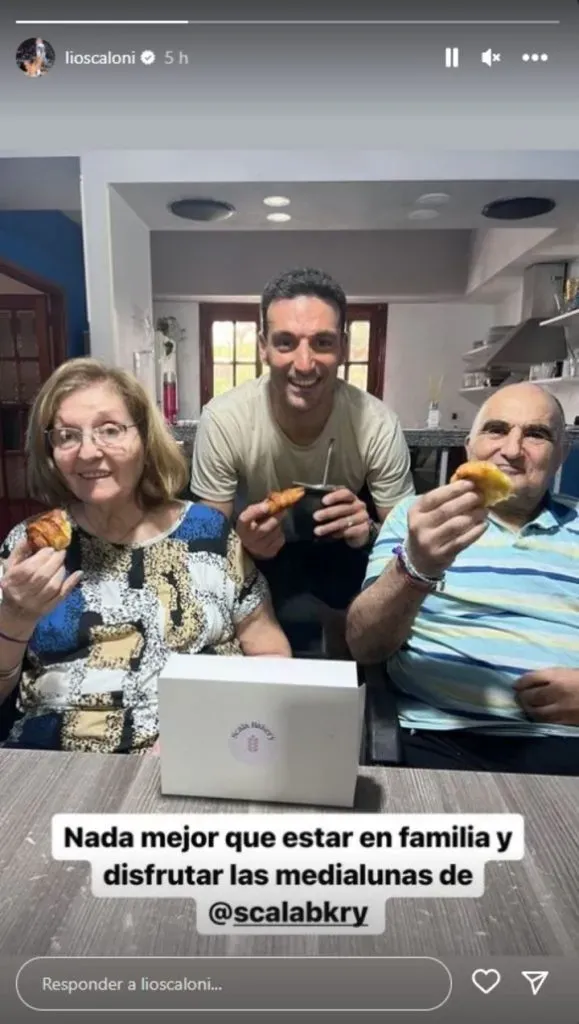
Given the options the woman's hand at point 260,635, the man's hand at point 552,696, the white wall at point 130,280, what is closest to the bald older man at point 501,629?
the man's hand at point 552,696

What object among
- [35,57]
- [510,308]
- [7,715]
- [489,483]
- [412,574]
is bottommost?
[7,715]

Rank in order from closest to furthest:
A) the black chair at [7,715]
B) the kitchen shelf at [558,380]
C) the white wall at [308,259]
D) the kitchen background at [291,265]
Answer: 1. the kitchen background at [291,265]
2. the white wall at [308,259]
3. the black chair at [7,715]
4. the kitchen shelf at [558,380]

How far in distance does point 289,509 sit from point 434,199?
43 cm

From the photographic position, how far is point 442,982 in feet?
1.27

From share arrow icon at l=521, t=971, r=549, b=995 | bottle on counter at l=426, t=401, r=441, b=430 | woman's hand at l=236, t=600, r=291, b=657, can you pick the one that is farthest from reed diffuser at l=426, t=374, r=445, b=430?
share arrow icon at l=521, t=971, r=549, b=995

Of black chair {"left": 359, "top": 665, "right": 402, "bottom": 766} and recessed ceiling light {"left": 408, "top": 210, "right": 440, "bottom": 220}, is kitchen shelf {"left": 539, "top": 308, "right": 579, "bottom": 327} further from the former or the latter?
black chair {"left": 359, "top": 665, "right": 402, "bottom": 766}

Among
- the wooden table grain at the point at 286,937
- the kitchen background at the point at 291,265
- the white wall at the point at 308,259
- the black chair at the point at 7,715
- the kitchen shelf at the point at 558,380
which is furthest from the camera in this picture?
the kitchen shelf at the point at 558,380

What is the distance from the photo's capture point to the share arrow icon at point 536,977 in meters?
0.39

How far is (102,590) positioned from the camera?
2.41ft

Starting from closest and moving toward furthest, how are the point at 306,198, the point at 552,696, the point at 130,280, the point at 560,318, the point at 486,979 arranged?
the point at 486,979, the point at 306,198, the point at 130,280, the point at 552,696, the point at 560,318

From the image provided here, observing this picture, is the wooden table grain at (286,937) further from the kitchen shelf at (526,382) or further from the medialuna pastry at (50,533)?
the kitchen shelf at (526,382)

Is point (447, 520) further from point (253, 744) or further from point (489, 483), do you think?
point (253, 744)

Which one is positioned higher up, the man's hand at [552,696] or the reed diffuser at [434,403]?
the reed diffuser at [434,403]
